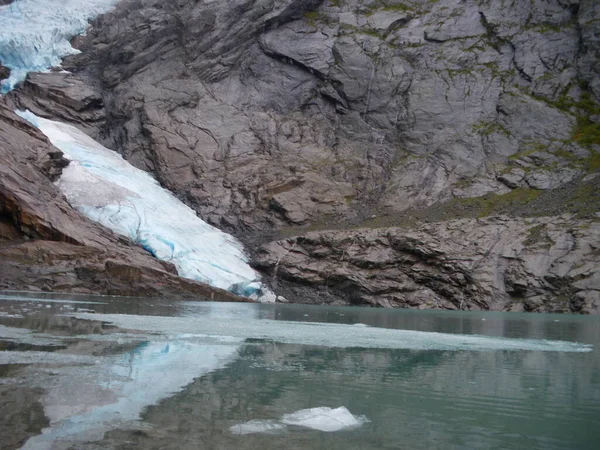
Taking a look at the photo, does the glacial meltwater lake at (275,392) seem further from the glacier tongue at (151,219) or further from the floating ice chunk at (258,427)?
the glacier tongue at (151,219)

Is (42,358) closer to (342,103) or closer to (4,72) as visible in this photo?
(342,103)

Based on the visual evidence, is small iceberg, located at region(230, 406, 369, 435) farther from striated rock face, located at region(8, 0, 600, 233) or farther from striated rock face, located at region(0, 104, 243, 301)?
striated rock face, located at region(8, 0, 600, 233)

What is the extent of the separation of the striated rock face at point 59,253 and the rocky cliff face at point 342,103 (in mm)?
14560

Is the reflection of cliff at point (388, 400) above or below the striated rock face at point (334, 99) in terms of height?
below

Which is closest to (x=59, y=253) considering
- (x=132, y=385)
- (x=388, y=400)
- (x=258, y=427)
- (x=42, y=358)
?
(x=42, y=358)

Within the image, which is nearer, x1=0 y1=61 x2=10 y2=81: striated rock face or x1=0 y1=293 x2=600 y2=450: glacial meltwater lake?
x1=0 y1=293 x2=600 y2=450: glacial meltwater lake

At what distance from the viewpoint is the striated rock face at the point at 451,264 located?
43438mm

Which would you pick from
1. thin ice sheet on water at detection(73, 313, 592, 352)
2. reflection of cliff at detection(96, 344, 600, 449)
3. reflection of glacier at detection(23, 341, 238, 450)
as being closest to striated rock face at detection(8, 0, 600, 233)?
thin ice sheet on water at detection(73, 313, 592, 352)

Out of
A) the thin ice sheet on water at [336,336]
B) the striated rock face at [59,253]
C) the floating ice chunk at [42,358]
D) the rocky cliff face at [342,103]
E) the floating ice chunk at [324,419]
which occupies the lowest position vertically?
the floating ice chunk at [324,419]

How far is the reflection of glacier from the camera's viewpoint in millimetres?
6578

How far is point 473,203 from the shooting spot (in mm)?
53969

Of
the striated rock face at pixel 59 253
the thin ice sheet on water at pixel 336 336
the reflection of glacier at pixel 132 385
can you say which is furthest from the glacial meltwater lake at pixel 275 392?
the striated rock face at pixel 59 253

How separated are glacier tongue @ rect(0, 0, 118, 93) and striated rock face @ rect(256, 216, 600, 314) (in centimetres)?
3494

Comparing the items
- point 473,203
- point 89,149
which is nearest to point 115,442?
point 473,203
